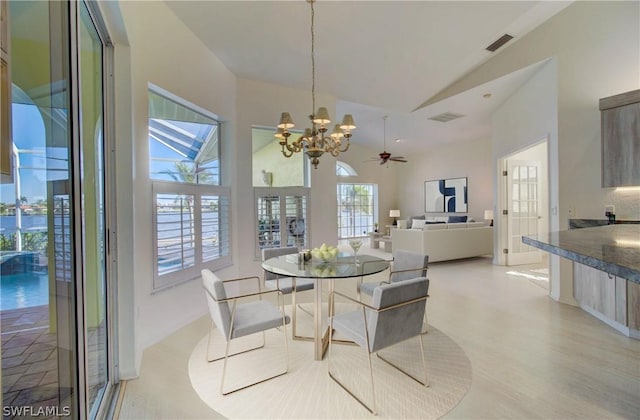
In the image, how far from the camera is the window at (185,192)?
9.89 feet

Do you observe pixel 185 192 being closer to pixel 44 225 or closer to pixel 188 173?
pixel 188 173

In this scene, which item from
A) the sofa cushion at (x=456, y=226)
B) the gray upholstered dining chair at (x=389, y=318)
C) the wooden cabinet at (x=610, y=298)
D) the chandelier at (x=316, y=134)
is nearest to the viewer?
the gray upholstered dining chair at (x=389, y=318)

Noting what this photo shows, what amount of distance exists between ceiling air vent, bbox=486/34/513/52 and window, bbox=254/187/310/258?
3366 mm

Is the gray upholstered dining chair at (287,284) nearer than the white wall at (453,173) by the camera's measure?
Yes

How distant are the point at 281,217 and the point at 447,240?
11.9 feet

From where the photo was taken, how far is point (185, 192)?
130 inches

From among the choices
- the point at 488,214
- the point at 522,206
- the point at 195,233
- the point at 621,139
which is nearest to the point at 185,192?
the point at 195,233

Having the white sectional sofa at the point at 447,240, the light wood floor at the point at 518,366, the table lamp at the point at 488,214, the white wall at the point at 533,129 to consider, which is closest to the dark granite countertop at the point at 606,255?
the light wood floor at the point at 518,366

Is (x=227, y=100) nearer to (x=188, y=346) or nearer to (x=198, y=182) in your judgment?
(x=198, y=182)

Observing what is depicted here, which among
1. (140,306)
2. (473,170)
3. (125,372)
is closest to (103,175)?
(140,306)

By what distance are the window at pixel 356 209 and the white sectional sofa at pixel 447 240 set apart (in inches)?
171

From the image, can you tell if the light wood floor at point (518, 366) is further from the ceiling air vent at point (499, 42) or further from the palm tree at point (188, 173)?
the ceiling air vent at point (499, 42)

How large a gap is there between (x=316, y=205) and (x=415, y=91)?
2.59 m

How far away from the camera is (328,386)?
211 centimetres
